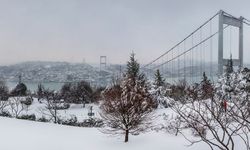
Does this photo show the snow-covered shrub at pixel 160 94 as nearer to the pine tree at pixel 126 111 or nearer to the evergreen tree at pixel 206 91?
the evergreen tree at pixel 206 91

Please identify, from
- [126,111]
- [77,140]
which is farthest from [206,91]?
[77,140]

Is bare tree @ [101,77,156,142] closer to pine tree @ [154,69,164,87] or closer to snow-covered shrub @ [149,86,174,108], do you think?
snow-covered shrub @ [149,86,174,108]

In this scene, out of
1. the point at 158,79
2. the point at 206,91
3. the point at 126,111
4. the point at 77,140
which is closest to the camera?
the point at 206,91

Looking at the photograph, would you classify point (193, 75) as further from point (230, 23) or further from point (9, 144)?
point (9, 144)

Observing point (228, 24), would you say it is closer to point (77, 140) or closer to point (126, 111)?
point (126, 111)

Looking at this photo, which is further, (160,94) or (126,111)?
(160,94)

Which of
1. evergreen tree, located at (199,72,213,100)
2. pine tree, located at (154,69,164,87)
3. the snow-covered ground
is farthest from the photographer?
pine tree, located at (154,69,164,87)

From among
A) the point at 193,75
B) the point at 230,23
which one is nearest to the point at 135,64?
the point at 193,75

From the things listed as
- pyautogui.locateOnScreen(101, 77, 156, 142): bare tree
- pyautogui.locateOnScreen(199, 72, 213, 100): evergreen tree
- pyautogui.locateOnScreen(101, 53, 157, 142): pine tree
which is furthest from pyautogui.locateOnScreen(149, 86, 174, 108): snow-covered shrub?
pyautogui.locateOnScreen(101, 77, 156, 142): bare tree
